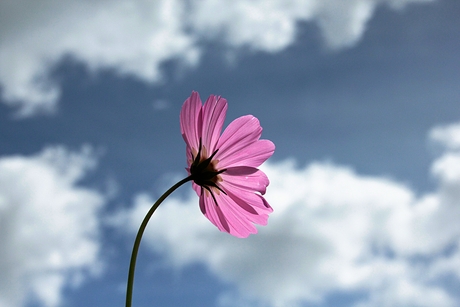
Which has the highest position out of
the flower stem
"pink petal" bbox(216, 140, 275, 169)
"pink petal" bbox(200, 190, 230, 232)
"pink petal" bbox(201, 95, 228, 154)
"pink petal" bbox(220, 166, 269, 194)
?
"pink petal" bbox(201, 95, 228, 154)

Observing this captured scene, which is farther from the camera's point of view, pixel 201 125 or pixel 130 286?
pixel 201 125

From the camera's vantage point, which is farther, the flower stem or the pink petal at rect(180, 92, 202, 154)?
the pink petal at rect(180, 92, 202, 154)

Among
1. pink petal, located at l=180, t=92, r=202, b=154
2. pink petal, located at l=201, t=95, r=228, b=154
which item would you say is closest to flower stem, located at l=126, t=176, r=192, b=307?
pink petal, located at l=180, t=92, r=202, b=154

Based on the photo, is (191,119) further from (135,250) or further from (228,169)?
(135,250)

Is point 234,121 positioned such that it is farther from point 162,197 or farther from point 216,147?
point 162,197

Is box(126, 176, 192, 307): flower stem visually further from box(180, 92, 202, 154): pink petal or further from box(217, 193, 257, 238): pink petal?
box(217, 193, 257, 238): pink petal

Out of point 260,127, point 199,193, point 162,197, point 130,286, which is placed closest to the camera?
point 130,286

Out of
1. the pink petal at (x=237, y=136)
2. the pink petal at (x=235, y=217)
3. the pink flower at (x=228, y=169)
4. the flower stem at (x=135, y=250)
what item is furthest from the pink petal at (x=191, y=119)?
the flower stem at (x=135, y=250)

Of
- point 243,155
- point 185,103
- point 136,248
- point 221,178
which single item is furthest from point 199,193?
point 136,248
